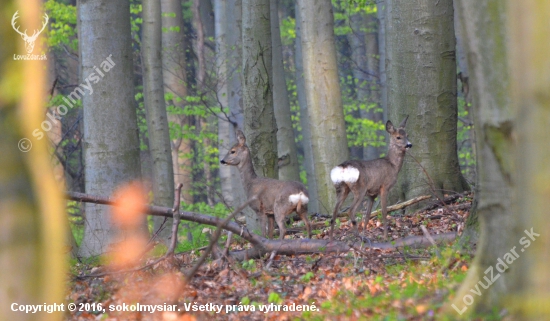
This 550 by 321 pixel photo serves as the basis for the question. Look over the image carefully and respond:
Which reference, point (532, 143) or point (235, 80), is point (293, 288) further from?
point (235, 80)

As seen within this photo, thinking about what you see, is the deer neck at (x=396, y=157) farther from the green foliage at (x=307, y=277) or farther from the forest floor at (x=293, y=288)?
the green foliage at (x=307, y=277)

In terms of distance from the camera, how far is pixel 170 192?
15.3 meters

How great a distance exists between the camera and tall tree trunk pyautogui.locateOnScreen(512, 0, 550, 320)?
4102mm

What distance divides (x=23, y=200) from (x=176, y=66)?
1761 centimetres

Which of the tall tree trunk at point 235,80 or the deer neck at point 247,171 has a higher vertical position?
the tall tree trunk at point 235,80

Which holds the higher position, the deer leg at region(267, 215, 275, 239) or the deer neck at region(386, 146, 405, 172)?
the deer neck at region(386, 146, 405, 172)

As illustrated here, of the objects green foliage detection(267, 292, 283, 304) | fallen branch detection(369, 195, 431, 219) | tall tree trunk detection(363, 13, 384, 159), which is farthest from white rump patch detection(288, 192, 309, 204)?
tall tree trunk detection(363, 13, 384, 159)

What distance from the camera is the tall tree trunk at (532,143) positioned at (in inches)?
161

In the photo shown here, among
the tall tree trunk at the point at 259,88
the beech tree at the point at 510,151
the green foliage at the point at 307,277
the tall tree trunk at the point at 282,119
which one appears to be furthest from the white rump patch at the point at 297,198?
the tall tree trunk at the point at 282,119

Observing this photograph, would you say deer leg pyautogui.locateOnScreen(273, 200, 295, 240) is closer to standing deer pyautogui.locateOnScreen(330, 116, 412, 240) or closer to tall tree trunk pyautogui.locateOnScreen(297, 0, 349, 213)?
standing deer pyautogui.locateOnScreen(330, 116, 412, 240)

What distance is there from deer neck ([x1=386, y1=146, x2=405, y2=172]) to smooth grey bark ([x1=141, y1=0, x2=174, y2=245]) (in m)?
6.27

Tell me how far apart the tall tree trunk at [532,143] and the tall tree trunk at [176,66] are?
Result: 610 inches

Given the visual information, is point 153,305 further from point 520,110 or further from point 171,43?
point 171,43

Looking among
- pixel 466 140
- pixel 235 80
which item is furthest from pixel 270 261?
pixel 466 140
